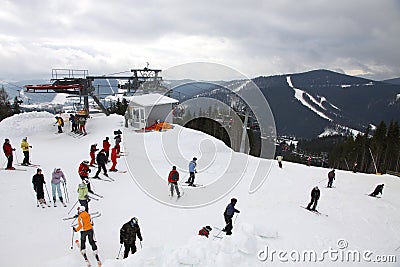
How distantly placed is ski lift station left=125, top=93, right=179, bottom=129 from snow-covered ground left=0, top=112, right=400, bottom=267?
3.83 meters

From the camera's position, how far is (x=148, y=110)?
2502 centimetres

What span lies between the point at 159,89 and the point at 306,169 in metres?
18.0

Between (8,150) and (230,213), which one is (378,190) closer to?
(230,213)

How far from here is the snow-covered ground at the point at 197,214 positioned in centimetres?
690

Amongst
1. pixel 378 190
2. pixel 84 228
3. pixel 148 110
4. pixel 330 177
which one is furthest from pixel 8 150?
pixel 378 190

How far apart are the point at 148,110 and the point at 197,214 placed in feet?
52.4

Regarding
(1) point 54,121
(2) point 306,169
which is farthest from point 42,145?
(2) point 306,169

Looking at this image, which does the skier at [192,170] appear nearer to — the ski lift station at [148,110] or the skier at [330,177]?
the skier at [330,177]

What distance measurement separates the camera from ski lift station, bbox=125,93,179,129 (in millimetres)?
24938

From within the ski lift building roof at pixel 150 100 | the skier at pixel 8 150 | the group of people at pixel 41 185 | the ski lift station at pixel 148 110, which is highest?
the ski lift building roof at pixel 150 100

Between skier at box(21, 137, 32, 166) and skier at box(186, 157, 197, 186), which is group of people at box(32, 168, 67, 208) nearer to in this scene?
skier at box(21, 137, 32, 166)

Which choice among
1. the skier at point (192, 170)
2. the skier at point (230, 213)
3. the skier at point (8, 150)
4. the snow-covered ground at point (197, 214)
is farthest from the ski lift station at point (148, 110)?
the skier at point (230, 213)

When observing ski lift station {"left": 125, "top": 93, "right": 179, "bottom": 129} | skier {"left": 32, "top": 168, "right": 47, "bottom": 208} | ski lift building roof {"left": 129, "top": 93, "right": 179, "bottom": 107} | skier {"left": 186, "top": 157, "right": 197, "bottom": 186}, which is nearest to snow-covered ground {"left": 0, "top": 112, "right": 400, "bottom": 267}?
skier {"left": 32, "top": 168, "right": 47, "bottom": 208}

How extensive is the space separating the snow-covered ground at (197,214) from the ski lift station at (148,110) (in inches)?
151
